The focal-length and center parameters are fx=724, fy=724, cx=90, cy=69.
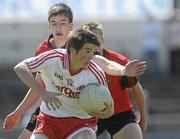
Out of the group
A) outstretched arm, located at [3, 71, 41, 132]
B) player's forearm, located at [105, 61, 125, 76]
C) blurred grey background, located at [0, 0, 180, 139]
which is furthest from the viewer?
blurred grey background, located at [0, 0, 180, 139]

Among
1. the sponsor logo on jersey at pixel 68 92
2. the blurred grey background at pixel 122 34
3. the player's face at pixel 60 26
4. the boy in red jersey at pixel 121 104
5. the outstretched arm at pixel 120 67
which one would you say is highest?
the player's face at pixel 60 26

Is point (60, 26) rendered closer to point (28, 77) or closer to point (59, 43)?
point (59, 43)

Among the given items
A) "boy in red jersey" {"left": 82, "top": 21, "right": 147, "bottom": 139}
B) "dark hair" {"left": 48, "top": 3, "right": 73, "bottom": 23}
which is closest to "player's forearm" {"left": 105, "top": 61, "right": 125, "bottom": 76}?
"boy in red jersey" {"left": 82, "top": 21, "right": 147, "bottom": 139}

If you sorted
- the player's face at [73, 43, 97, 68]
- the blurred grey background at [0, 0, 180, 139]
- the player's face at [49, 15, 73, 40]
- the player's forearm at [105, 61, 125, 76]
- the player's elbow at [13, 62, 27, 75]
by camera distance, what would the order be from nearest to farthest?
the player's face at [73, 43, 97, 68] < the player's elbow at [13, 62, 27, 75] < the player's forearm at [105, 61, 125, 76] < the player's face at [49, 15, 73, 40] < the blurred grey background at [0, 0, 180, 139]

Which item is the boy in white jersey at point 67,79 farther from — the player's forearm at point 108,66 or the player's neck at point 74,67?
the player's forearm at point 108,66

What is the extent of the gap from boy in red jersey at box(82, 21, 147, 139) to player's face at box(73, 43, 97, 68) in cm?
87

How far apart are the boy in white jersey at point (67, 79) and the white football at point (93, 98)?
9cm

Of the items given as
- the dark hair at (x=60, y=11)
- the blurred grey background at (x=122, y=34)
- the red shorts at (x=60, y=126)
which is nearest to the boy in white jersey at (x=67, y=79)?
the red shorts at (x=60, y=126)

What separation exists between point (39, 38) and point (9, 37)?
1.22 m

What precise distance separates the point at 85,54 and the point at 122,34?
20482mm

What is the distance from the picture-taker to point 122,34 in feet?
86.0

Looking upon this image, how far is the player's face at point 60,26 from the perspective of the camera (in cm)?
666

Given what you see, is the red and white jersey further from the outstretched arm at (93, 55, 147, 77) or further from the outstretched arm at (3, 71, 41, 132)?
the outstretched arm at (3, 71, 41, 132)

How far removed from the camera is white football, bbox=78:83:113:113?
19.0 feet
